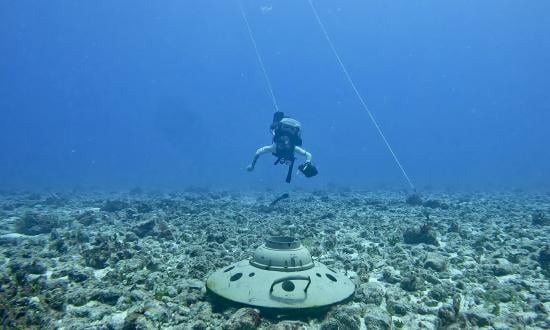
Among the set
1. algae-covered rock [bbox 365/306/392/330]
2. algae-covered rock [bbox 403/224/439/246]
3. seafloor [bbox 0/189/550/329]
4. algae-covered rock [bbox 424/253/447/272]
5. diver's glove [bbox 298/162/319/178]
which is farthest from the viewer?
diver's glove [bbox 298/162/319/178]

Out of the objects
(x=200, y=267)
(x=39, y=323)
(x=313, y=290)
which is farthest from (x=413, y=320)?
(x=39, y=323)

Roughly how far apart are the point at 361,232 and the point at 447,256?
341 cm

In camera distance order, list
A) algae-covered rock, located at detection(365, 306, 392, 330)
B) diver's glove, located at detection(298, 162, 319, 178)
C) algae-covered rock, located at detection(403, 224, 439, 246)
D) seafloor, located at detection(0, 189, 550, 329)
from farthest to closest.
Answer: diver's glove, located at detection(298, 162, 319, 178)
algae-covered rock, located at detection(403, 224, 439, 246)
seafloor, located at detection(0, 189, 550, 329)
algae-covered rock, located at detection(365, 306, 392, 330)

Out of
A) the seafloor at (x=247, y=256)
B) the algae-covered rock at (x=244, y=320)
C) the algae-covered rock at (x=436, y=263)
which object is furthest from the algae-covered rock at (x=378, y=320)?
the algae-covered rock at (x=436, y=263)

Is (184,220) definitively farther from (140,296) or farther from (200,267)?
(140,296)

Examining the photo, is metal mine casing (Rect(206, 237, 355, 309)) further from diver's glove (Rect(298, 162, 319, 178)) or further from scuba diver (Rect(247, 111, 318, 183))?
scuba diver (Rect(247, 111, 318, 183))

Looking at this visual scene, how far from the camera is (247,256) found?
1037 centimetres

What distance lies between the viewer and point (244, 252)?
10.9m

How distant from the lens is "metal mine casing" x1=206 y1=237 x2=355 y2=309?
20.5ft

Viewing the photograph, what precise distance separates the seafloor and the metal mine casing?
268 mm

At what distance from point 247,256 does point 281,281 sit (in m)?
4.05

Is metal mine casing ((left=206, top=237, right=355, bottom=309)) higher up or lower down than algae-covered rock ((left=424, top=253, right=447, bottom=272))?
lower down

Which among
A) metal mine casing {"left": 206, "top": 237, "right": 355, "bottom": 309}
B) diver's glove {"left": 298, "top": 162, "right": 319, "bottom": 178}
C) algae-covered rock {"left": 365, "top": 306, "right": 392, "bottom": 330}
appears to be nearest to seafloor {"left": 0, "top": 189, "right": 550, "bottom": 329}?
algae-covered rock {"left": 365, "top": 306, "right": 392, "bottom": 330}

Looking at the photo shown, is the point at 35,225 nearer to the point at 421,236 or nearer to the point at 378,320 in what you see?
the point at 378,320
